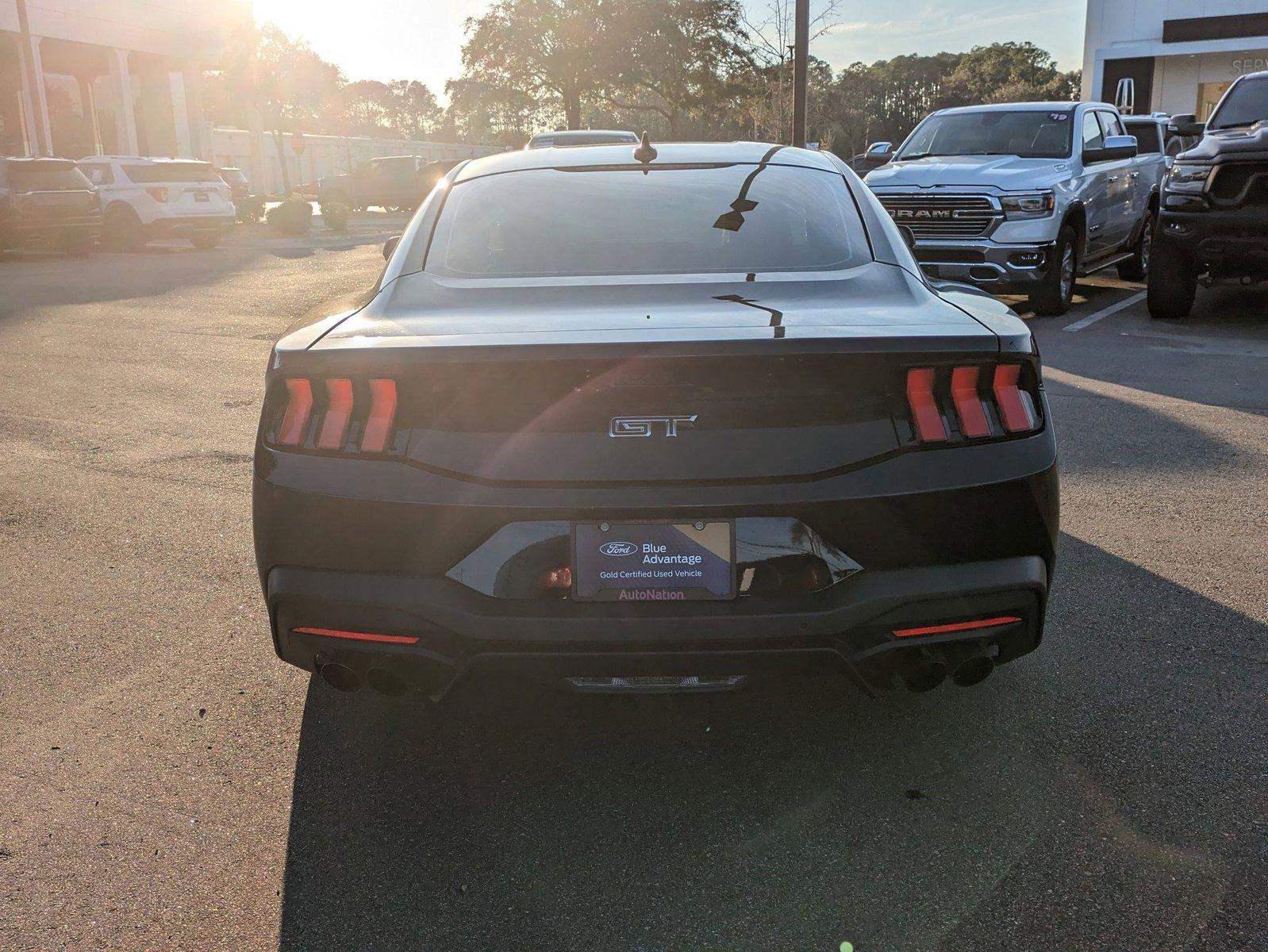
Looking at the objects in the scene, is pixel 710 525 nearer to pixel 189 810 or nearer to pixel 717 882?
pixel 717 882

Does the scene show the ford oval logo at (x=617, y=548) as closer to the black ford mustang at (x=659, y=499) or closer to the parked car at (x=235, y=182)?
the black ford mustang at (x=659, y=499)

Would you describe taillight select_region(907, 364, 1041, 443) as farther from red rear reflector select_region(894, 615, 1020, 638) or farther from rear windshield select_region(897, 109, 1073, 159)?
rear windshield select_region(897, 109, 1073, 159)

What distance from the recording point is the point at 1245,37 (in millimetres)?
35000

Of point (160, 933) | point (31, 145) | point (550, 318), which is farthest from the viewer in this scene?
point (31, 145)

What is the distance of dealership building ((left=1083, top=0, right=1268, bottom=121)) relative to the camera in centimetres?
3522

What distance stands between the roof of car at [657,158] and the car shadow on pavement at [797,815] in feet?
5.63

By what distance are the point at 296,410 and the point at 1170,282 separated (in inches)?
400

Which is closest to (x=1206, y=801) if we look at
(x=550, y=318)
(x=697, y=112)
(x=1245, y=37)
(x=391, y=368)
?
(x=550, y=318)


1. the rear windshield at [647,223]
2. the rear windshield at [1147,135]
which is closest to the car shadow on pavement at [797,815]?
the rear windshield at [647,223]

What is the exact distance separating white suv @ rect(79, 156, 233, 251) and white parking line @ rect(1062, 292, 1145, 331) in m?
15.8

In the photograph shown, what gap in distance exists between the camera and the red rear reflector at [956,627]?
8.84 ft

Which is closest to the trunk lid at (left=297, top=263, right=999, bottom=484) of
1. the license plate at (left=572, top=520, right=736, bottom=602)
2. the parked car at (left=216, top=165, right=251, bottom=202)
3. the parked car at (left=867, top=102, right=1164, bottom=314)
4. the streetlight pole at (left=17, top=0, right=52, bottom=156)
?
the license plate at (left=572, top=520, right=736, bottom=602)

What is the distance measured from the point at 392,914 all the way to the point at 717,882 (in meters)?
0.67

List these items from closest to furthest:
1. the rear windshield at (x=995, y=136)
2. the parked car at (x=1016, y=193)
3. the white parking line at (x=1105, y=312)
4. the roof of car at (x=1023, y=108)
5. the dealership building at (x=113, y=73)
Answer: the parked car at (x=1016, y=193)
the white parking line at (x=1105, y=312)
the rear windshield at (x=995, y=136)
the roof of car at (x=1023, y=108)
the dealership building at (x=113, y=73)
